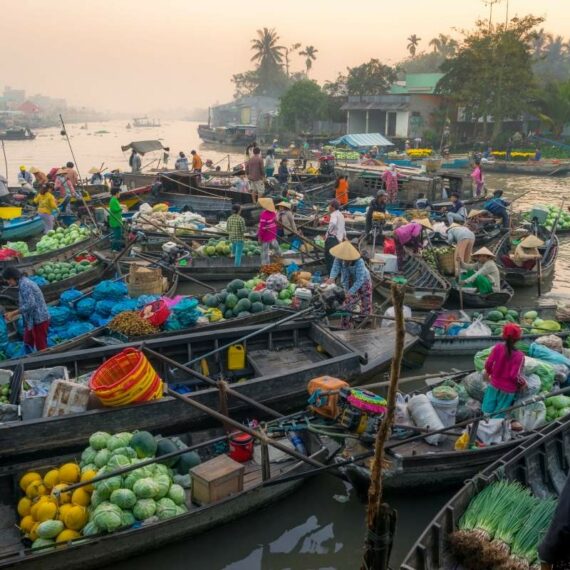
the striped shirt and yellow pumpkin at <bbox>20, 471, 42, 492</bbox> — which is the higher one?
the striped shirt

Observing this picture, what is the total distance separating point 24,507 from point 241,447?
214 cm

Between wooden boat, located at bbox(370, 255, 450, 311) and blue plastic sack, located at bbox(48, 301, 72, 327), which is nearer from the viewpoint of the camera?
blue plastic sack, located at bbox(48, 301, 72, 327)

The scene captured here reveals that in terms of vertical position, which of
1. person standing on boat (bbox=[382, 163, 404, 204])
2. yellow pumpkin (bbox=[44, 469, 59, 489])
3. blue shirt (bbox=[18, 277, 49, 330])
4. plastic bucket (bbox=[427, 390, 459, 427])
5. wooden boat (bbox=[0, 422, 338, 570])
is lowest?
wooden boat (bbox=[0, 422, 338, 570])

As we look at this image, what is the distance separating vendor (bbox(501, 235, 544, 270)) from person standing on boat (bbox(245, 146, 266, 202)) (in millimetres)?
8437

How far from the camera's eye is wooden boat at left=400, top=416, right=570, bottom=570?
4363 millimetres

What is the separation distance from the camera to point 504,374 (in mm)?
6195

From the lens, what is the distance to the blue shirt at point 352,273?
895 centimetres

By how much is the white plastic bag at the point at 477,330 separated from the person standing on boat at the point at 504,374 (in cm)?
304

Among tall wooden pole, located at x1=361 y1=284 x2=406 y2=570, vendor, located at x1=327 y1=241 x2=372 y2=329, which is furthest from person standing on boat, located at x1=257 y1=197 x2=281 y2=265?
tall wooden pole, located at x1=361 y1=284 x2=406 y2=570

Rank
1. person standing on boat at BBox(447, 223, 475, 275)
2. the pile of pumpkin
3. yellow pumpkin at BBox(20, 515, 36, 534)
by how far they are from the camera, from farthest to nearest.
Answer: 1. person standing on boat at BBox(447, 223, 475, 275)
2. yellow pumpkin at BBox(20, 515, 36, 534)
3. the pile of pumpkin

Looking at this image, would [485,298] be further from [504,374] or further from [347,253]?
[504,374]

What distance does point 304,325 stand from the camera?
8617 millimetres

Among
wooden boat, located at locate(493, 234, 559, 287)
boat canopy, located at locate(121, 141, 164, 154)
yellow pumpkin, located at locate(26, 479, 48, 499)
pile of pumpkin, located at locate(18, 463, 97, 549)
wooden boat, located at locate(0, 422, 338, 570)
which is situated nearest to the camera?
wooden boat, located at locate(0, 422, 338, 570)

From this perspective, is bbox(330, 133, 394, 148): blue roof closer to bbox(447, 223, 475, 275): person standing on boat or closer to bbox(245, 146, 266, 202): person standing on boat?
bbox(245, 146, 266, 202): person standing on boat
